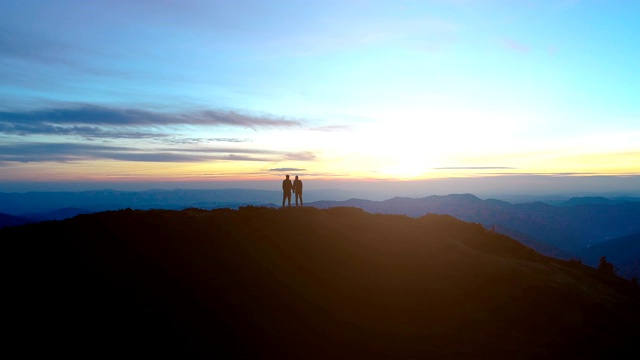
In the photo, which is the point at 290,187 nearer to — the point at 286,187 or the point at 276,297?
the point at 286,187

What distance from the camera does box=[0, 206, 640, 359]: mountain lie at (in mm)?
Result: 15258

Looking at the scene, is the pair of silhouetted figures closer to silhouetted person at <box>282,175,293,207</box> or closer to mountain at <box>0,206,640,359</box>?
silhouetted person at <box>282,175,293,207</box>

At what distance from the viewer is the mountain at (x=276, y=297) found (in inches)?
601

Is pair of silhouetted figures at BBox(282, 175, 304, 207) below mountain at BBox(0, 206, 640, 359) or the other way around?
the other way around

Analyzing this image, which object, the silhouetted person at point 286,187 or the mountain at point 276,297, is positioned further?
the silhouetted person at point 286,187

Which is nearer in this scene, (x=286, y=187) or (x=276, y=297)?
(x=276, y=297)

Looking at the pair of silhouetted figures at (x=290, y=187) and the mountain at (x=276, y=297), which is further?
the pair of silhouetted figures at (x=290, y=187)

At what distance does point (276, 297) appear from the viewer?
18312mm

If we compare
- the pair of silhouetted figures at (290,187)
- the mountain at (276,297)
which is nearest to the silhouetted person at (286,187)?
the pair of silhouetted figures at (290,187)

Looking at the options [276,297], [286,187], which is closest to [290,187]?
[286,187]

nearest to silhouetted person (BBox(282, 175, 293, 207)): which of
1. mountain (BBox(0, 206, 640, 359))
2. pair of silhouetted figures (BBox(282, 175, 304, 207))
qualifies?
pair of silhouetted figures (BBox(282, 175, 304, 207))

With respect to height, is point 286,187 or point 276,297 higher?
point 286,187

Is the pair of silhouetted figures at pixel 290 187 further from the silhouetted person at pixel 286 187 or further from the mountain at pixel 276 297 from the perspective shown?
the mountain at pixel 276 297

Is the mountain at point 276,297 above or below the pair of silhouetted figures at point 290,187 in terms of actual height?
below
